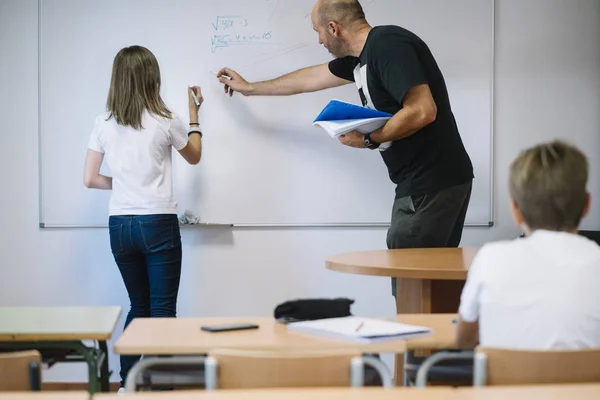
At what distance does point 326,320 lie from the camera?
195 centimetres

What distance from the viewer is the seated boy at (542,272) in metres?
1.55

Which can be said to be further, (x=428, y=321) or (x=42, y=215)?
(x=42, y=215)

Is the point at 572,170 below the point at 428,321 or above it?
above

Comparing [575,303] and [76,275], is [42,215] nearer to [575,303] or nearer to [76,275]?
[76,275]

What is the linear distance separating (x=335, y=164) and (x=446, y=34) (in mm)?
911

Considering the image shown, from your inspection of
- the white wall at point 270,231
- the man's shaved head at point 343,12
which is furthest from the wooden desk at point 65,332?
the white wall at point 270,231

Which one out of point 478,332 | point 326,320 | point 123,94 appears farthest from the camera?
point 123,94

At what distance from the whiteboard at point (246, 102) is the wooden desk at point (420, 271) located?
3.92 feet

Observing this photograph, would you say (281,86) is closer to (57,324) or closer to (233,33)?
(233,33)

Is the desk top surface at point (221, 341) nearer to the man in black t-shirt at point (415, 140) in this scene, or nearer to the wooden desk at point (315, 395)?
the wooden desk at point (315, 395)

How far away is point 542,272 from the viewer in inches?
62.0

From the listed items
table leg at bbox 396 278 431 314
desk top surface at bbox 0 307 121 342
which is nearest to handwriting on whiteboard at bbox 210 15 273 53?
table leg at bbox 396 278 431 314

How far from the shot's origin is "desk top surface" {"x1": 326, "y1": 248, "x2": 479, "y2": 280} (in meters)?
2.19

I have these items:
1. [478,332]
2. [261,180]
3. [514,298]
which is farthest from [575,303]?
[261,180]
